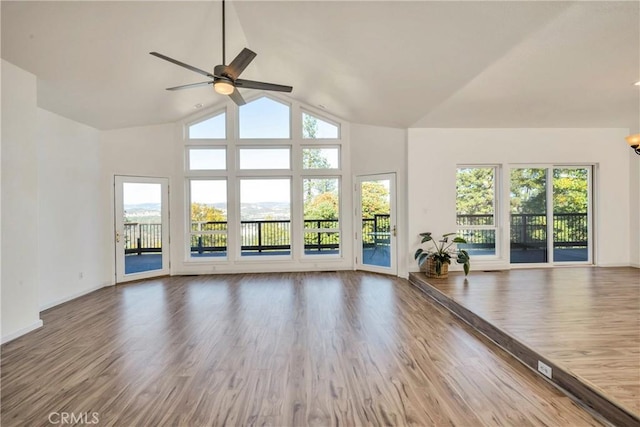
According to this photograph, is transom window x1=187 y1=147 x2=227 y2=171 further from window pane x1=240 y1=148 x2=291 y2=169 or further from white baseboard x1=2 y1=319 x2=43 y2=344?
white baseboard x1=2 y1=319 x2=43 y2=344

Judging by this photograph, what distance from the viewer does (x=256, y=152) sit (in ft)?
19.9

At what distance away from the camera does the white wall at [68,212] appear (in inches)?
158

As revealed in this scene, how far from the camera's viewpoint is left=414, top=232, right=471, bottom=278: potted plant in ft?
15.7

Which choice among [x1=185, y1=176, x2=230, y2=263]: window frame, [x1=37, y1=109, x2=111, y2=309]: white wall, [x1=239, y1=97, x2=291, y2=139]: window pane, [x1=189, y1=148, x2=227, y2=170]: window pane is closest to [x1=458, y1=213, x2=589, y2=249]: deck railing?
[x1=239, y1=97, x2=291, y2=139]: window pane

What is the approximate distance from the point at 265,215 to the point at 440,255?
3.56 meters

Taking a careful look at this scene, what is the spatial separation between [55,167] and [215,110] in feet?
9.34

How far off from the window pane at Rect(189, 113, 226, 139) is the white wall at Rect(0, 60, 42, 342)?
2.75 metres

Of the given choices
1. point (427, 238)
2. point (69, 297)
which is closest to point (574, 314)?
point (427, 238)

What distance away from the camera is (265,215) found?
614 cm

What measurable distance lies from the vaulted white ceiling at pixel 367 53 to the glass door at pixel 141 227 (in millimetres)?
1255

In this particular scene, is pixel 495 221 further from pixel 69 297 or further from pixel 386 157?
pixel 69 297

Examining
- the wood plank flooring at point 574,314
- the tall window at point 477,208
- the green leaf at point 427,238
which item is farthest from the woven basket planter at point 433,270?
the tall window at point 477,208

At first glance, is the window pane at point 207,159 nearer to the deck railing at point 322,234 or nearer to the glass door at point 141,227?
the glass door at point 141,227

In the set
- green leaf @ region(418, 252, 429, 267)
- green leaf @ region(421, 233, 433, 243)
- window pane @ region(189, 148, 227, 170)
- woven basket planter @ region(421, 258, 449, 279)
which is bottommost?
woven basket planter @ region(421, 258, 449, 279)
